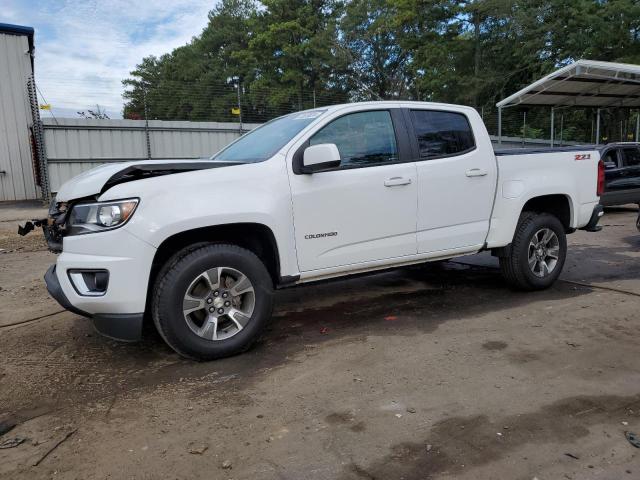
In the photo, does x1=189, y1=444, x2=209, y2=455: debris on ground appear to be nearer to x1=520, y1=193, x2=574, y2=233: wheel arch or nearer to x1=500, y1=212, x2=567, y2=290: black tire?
x1=500, y1=212, x2=567, y2=290: black tire

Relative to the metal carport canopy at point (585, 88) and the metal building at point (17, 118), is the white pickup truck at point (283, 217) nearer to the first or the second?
the metal carport canopy at point (585, 88)

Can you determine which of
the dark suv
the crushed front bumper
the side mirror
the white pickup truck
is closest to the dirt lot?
the crushed front bumper

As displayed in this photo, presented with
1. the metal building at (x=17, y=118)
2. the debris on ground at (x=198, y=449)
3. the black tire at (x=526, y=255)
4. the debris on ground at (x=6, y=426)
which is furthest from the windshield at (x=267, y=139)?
the metal building at (x=17, y=118)

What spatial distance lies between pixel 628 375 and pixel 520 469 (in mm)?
1488

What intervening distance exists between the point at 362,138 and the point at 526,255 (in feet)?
7.32

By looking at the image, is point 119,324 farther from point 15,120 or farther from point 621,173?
point 15,120

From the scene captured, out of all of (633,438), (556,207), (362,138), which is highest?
(362,138)

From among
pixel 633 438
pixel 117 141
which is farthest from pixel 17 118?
pixel 633 438

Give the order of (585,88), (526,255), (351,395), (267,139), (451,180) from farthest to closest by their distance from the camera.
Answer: (585,88), (526,255), (451,180), (267,139), (351,395)

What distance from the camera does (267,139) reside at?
14.8ft

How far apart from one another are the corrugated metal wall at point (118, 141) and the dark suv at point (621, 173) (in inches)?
402

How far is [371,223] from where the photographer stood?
4289mm

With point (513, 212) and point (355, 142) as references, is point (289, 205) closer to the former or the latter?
point (355, 142)

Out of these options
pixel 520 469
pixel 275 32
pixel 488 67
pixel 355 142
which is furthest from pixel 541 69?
pixel 520 469
